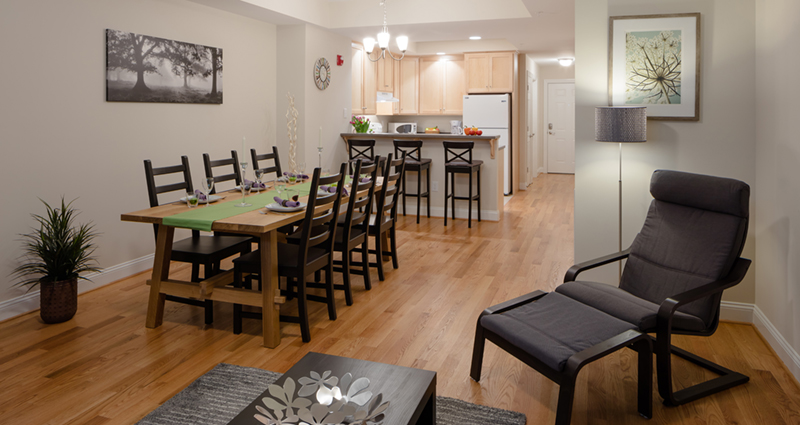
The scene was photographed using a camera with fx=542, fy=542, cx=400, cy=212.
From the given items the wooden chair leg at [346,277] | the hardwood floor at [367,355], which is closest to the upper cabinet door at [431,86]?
the hardwood floor at [367,355]

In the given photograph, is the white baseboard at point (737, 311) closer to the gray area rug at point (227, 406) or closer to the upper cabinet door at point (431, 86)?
the gray area rug at point (227, 406)

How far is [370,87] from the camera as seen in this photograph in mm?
8312

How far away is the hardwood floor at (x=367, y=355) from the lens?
92.4 inches

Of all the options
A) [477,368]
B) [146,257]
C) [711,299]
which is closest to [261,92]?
[146,257]

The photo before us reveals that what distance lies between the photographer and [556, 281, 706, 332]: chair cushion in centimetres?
233

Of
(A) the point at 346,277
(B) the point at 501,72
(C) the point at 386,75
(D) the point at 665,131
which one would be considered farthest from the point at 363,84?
(D) the point at 665,131

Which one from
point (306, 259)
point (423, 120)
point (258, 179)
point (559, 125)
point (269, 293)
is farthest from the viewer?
point (559, 125)

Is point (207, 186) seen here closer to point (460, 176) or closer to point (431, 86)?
point (460, 176)

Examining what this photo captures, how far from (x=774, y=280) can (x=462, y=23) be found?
4.13 metres

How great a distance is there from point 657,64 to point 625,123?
1.70 feet

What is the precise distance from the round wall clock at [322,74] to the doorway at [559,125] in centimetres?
630

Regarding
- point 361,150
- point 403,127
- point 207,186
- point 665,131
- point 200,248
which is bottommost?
point 200,248

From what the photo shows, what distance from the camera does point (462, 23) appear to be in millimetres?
5961

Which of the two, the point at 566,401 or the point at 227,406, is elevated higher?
the point at 566,401
